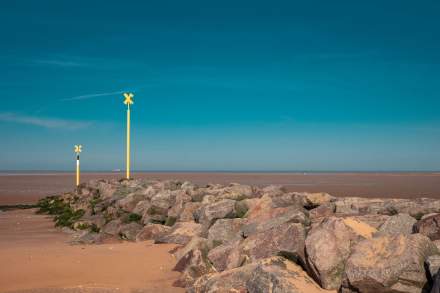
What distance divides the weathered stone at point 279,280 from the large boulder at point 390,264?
0.63m

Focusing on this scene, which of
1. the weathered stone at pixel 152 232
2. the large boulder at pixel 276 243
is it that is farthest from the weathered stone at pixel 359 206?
the weathered stone at pixel 152 232

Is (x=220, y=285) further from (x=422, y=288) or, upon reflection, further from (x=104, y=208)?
(x=104, y=208)

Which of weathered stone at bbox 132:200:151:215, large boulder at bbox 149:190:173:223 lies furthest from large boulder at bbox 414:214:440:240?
weathered stone at bbox 132:200:151:215

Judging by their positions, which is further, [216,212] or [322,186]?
[322,186]

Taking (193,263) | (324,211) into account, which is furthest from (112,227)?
(193,263)

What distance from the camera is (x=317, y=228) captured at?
759 centimetres

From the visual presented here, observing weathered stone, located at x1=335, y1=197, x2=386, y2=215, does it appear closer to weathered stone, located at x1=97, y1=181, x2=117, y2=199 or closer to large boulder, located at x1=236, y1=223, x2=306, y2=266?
large boulder, located at x1=236, y1=223, x2=306, y2=266

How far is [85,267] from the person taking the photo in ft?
33.1

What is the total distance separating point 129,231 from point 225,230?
4252 mm

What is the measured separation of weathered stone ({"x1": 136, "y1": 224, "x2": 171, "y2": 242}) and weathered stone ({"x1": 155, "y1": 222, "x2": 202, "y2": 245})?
2.42 feet

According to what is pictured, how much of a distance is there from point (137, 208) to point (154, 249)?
5.59m

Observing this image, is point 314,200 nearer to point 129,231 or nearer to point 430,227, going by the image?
point 129,231

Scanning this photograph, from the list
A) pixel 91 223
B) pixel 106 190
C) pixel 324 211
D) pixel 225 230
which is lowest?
pixel 91 223

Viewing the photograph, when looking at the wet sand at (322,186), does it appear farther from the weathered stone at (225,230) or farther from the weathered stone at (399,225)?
the weathered stone at (399,225)
